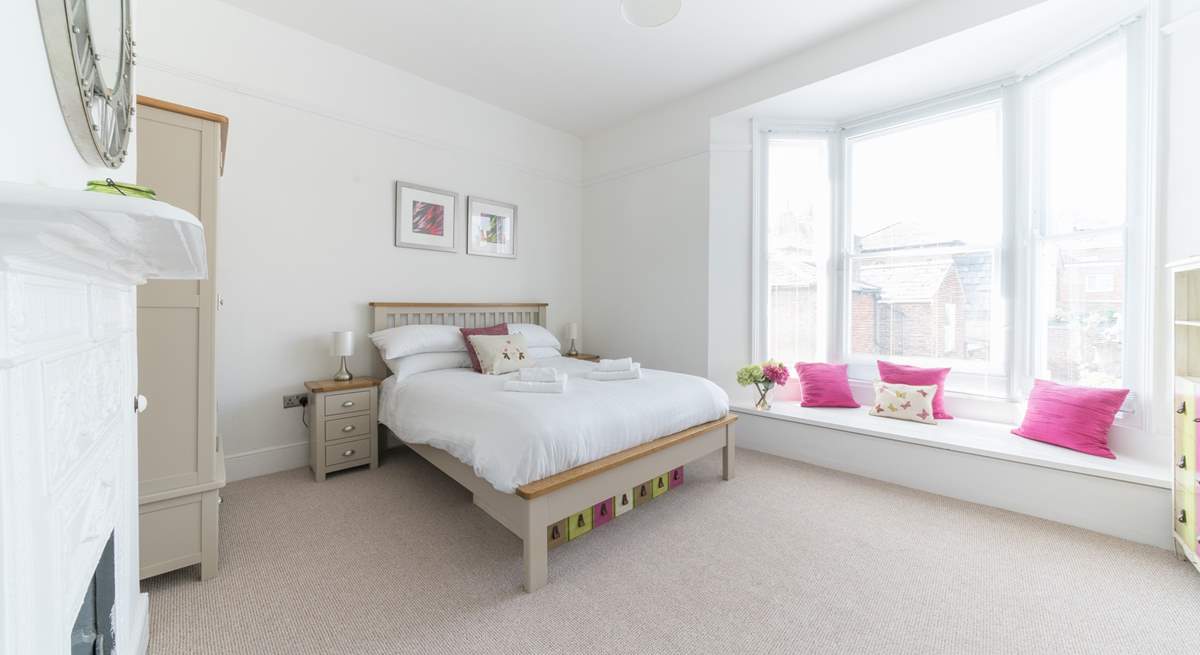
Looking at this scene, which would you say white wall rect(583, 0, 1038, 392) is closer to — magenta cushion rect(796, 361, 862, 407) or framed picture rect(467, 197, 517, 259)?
magenta cushion rect(796, 361, 862, 407)

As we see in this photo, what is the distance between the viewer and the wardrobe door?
1.73 metres

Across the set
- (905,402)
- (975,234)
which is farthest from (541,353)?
(975,234)

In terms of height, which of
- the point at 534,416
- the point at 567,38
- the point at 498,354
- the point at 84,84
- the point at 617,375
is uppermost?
the point at 567,38

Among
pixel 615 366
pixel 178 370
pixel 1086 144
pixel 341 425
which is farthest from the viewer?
pixel 341 425

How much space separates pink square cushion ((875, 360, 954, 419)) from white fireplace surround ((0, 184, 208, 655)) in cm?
414

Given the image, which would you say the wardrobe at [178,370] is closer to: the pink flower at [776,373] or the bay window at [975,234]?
the pink flower at [776,373]

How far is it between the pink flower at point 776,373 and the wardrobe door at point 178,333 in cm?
347

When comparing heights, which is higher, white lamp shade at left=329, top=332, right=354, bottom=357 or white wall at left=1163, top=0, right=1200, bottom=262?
white wall at left=1163, top=0, right=1200, bottom=262

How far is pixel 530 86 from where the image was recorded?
3.97 meters

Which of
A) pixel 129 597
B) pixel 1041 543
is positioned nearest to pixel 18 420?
pixel 129 597

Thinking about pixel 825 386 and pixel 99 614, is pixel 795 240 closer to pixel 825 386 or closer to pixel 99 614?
pixel 825 386

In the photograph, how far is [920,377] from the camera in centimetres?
342

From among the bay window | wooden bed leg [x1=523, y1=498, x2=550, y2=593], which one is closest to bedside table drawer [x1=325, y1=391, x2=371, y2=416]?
wooden bed leg [x1=523, y1=498, x2=550, y2=593]

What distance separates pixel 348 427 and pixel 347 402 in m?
0.17
